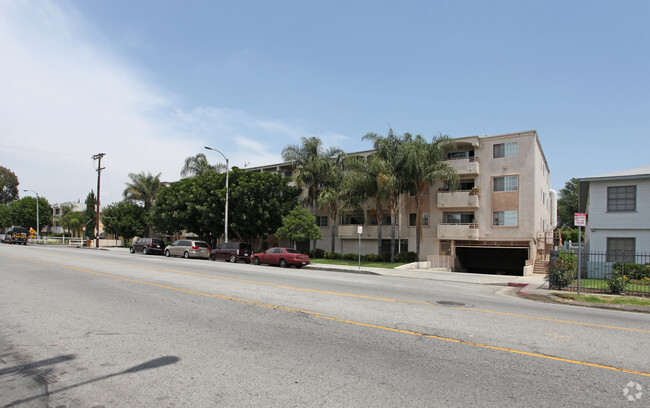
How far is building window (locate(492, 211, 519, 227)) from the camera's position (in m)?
31.0

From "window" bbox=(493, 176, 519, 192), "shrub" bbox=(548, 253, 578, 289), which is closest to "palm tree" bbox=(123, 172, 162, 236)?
"window" bbox=(493, 176, 519, 192)

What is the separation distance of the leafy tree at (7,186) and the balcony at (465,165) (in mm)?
119251

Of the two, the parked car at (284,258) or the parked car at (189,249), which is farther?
the parked car at (189,249)

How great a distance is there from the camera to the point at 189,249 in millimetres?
33250

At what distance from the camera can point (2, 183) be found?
104 metres

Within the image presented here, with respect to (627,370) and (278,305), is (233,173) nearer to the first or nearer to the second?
(278,305)

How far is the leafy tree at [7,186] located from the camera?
10431 cm

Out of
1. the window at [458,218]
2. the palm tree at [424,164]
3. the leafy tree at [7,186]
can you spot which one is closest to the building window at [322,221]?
the palm tree at [424,164]

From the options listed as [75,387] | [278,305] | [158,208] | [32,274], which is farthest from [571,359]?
[158,208]

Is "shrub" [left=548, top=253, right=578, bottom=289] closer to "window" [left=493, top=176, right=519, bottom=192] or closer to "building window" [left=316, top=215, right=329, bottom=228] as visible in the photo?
"window" [left=493, top=176, right=519, bottom=192]

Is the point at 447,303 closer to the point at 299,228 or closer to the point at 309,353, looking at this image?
the point at 309,353

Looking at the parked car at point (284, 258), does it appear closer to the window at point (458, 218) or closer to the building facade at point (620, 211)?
the window at point (458, 218)

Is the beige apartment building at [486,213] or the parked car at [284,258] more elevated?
the beige apartment building at [486,213]

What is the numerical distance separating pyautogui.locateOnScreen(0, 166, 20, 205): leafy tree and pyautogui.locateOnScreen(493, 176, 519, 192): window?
401 ft
